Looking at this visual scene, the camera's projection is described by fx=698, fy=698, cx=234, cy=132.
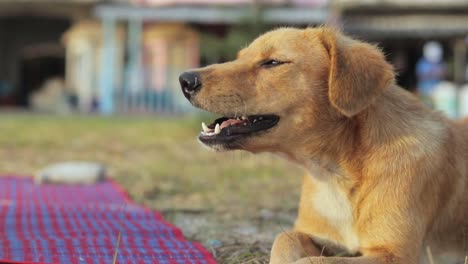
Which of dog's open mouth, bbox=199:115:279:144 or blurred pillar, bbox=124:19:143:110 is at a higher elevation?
dog's open mouth, bbox=199:115:279:144

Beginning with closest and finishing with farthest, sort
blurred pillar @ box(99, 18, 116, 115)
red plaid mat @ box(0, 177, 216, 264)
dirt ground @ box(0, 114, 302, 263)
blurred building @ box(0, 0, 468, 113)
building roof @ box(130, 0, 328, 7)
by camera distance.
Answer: red plaid mat @ box(0, 177, 216, 264), dirt ground @ box(0, 114, 302, 263), blurred building @ box(0, 0, 468, 113), building roof @ box(130, 0, 328, 7), blurred pillar @ box(99, 18, 116, 115)

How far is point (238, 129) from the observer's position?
3.49 meters

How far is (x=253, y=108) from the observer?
11.3 ft

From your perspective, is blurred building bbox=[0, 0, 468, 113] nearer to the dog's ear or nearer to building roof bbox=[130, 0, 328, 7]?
building roof bbox=[130, 0, 328, 7]

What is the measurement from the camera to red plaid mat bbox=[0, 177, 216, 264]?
11.6 ft

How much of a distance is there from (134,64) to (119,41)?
2251mm

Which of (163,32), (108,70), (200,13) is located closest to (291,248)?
(200,13)

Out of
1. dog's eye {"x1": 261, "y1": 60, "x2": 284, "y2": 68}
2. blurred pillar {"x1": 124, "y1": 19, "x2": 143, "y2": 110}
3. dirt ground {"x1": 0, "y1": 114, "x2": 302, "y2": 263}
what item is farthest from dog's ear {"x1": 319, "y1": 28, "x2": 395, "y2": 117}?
blurred pillar {"x1": 124, "y1": 19, "x2": 143, "y2": 110}

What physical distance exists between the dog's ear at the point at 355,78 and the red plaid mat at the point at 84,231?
103 cm

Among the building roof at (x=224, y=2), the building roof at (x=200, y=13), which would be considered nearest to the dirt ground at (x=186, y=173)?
the building roof at (x=200, y=13)

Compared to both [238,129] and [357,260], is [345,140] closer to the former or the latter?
[238,129]

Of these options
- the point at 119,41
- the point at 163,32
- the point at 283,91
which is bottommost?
the point at 119,41

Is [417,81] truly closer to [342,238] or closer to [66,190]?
[66,190]

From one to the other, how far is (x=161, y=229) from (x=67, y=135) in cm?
924
